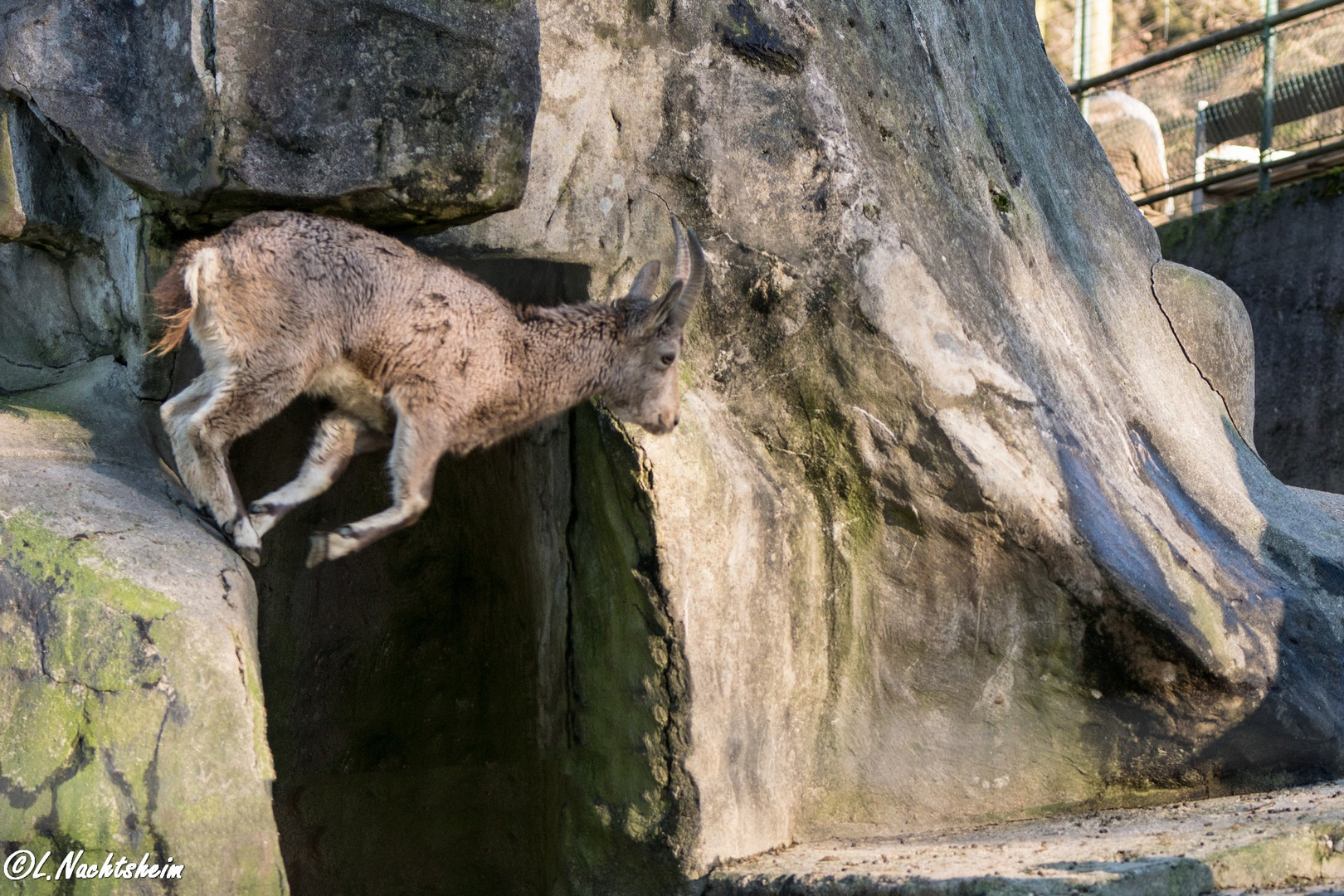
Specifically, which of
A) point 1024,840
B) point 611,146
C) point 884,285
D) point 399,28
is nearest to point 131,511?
point 399,28

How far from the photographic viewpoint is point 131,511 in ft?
14.2

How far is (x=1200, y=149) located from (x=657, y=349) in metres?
7.97

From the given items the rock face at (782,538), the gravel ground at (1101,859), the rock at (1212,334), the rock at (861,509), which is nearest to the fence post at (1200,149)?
the rock at (1212,334)

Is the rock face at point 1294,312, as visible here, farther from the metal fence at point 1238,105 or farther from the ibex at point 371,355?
the ibex at point 371,355

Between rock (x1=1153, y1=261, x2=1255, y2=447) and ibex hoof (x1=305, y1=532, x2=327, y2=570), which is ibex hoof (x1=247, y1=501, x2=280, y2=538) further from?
rock (x1=1153, y1=261, x2=1255, y2=447)

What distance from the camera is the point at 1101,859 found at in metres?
4.30

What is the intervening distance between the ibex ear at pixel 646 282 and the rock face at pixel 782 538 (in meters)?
0.21

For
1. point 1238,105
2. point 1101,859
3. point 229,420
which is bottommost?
point 1101,859

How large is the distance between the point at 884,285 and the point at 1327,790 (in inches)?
102

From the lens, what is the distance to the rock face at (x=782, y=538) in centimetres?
496

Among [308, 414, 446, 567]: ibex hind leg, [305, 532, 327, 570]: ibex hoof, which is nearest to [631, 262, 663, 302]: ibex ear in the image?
[308, 414, 446, 567]: ibex hind leg

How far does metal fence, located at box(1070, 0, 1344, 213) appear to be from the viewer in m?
10.2

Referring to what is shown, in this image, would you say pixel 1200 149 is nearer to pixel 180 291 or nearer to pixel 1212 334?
pixel 1212 334

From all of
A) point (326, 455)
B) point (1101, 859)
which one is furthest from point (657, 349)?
point (1101, 859)
